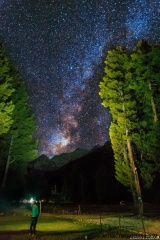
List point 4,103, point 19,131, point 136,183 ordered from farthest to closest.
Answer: point 19,131 < point 136,183 < point 4,103

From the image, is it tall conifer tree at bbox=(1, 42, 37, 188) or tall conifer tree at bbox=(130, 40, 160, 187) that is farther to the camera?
tall conifer tree at bbox=(1, 42, 37, 188)

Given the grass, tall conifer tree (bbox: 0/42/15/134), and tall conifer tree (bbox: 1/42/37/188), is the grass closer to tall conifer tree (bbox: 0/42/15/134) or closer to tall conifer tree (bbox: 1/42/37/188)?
tall conifer tree (bbox: 0/42/15/134)

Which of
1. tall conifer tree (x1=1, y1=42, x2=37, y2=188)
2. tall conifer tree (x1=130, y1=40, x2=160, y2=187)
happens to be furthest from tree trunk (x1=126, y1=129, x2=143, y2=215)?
tall conifer tree (x1=1, y1=42, x2=37, y2=188)

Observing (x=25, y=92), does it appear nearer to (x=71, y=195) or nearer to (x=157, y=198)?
(x=157, y=198)

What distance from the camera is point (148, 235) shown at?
37.9 ft

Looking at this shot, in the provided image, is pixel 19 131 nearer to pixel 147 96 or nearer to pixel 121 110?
pixel 121 110

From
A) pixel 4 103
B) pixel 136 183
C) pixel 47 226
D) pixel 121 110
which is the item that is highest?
pixel 121 110

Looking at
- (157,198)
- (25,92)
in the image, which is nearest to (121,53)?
(25,92)

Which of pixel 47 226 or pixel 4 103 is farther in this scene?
pixel 4 103

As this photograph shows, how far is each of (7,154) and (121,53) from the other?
13872 mm

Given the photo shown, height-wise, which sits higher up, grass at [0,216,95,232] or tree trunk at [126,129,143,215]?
tree trunk at [126,129,143,215]

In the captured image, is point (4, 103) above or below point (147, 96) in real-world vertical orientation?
below

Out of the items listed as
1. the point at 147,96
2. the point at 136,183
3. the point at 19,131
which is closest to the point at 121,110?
the point at 147,96

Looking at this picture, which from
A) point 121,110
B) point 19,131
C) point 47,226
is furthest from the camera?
point 19,131
